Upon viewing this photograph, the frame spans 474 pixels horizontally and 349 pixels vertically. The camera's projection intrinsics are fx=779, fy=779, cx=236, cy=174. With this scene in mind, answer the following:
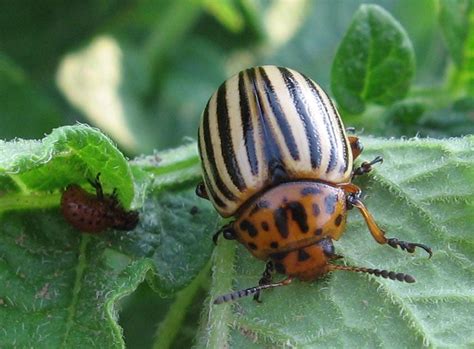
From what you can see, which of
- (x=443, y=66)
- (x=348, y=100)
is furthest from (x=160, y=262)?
(x=443, y=66)

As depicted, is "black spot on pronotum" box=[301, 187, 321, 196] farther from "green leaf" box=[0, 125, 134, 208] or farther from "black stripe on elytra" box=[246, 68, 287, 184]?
"green leaf" box=[0, 125, 134, 208]

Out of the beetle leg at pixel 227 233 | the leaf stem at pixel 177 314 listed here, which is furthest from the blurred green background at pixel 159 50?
the beetle leg at pixel 227 233

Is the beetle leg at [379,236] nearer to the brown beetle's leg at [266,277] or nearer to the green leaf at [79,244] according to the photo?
the brown beetle's leg at [266,277]

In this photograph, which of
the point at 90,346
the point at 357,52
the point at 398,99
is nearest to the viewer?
the point at 90,346

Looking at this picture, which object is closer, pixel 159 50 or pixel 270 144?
pixel 270 144

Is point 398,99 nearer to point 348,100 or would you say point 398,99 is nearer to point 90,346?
point 348,100

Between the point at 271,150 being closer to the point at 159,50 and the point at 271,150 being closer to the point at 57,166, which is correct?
the point at 57,166

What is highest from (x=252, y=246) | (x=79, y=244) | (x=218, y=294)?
(x=79, y=244)

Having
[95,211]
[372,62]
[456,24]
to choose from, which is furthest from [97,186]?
[456,24]
